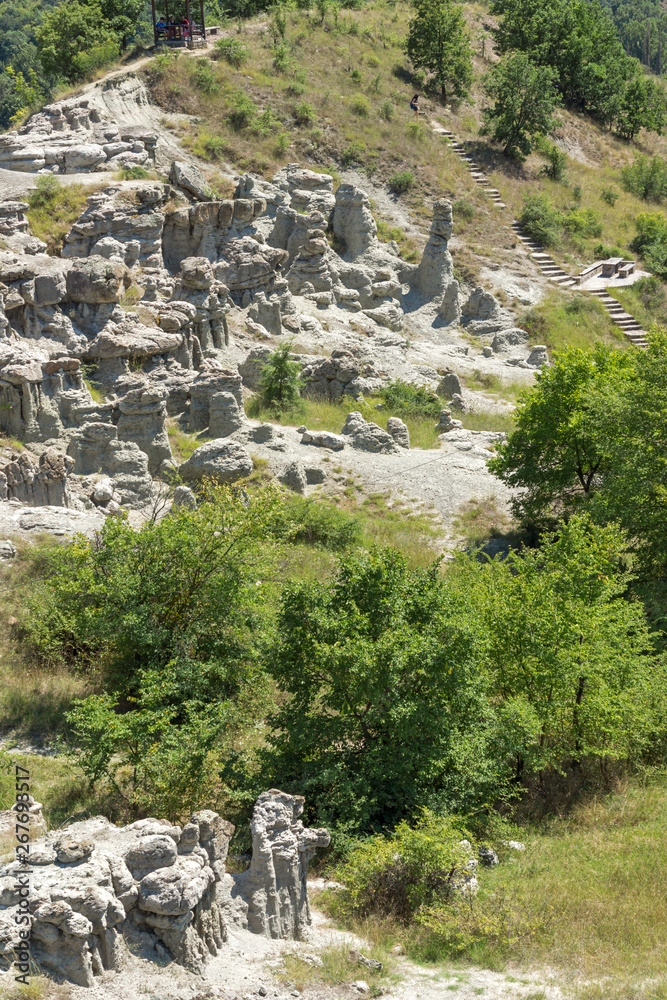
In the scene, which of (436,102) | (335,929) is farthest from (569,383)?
(436,102)

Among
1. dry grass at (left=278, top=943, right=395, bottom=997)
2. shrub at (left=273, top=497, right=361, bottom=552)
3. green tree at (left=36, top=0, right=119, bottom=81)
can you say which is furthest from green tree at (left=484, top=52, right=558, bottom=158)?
dry grass at (left=278, top=943, right=395, bottom=997)

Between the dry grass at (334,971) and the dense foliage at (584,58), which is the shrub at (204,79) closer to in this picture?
the dense foliage at (584,58)

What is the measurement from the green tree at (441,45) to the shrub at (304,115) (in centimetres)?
1038

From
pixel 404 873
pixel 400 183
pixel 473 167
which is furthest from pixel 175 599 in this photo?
pixel 473 167

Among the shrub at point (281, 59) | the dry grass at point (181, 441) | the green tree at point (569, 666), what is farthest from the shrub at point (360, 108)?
the green tree at point (569, 666)

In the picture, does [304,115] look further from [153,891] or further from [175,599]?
[153,891]

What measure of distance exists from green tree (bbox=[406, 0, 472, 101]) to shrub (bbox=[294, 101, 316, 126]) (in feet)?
34.0

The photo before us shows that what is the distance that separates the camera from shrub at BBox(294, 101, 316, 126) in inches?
1748

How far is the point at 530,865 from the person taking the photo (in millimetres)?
12109

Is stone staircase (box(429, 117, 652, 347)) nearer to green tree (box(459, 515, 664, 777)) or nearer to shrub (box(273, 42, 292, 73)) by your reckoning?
shrub (box(273, 42, 292, 73))

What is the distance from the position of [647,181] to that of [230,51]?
24414mm

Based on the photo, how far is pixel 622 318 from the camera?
41.8 meters

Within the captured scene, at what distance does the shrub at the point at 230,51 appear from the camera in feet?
146

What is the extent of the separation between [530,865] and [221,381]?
17447mm
